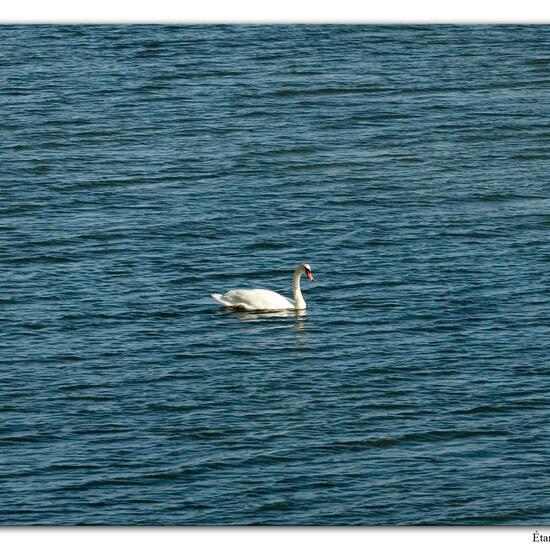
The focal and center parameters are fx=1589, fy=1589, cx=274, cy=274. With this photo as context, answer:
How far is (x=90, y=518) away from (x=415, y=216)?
729 inches

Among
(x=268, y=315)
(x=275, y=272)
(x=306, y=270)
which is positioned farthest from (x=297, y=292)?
(x=275, y=272)

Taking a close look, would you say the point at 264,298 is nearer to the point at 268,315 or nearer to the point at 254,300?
the point at 254,300

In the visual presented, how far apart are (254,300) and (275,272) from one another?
8.47ft

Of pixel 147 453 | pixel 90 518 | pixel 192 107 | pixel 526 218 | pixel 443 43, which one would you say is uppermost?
pixel 443 43

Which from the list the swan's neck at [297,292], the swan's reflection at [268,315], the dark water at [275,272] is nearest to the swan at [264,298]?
the swan's neck at [297,292]

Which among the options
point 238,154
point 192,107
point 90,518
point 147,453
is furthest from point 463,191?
point 90,518

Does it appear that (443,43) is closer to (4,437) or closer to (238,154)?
(238,154)

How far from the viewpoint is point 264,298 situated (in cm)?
3434

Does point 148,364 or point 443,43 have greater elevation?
point 443,43

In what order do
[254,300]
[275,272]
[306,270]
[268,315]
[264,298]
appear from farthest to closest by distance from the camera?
[275,272] < [268,315] < [306,270] < [264,298] < [254,300]

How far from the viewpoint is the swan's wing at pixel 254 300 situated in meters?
33.8

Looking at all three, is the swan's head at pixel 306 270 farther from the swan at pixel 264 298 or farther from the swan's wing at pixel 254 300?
the swan's wing at pixel 254 300

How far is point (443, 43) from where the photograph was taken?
167ft

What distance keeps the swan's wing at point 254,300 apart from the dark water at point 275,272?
0.31 metres
